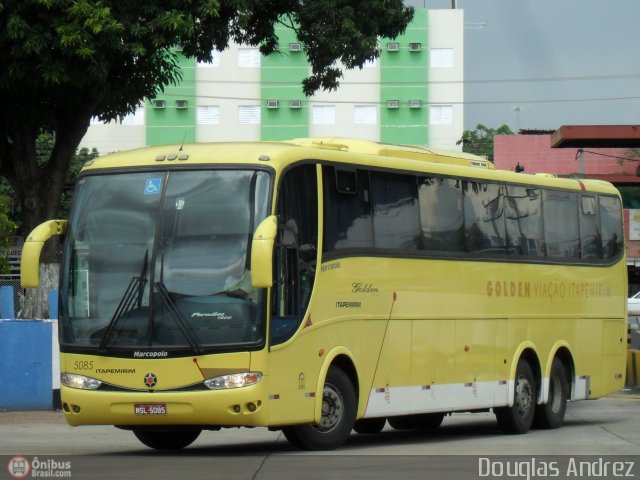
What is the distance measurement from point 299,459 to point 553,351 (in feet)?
22.8

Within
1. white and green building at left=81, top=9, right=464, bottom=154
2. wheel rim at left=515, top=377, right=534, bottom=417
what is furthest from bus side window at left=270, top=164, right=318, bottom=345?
white and green building at left=81, top=9, right=464, bottom=154

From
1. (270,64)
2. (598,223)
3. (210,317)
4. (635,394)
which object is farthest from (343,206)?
(270,64)

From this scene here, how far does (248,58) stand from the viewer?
65.1 metres

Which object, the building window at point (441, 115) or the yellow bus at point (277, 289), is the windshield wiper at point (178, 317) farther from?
the building window at point (441, 115)

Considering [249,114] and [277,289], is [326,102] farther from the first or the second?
[277,289]

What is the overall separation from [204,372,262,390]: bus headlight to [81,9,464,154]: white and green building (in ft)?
173

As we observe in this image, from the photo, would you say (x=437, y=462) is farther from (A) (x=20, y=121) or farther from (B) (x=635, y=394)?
(B) (x=635, y=394)

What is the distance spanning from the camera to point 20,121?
2348 centimetres

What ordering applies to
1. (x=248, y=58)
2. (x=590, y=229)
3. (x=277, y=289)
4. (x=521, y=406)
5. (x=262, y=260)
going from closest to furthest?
(x=262, y=260) < (x=277, y=289) < (x=521, y=406) < (x=590, y=229) < (x=248, y=58)

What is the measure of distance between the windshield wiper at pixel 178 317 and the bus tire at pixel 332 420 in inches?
60.9

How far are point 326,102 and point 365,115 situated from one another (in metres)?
2.02

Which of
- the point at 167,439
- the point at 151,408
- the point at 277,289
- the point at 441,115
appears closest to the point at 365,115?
the point at 441,115

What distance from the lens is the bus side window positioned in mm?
13500

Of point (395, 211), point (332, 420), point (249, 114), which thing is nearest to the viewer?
point (332, 420)
